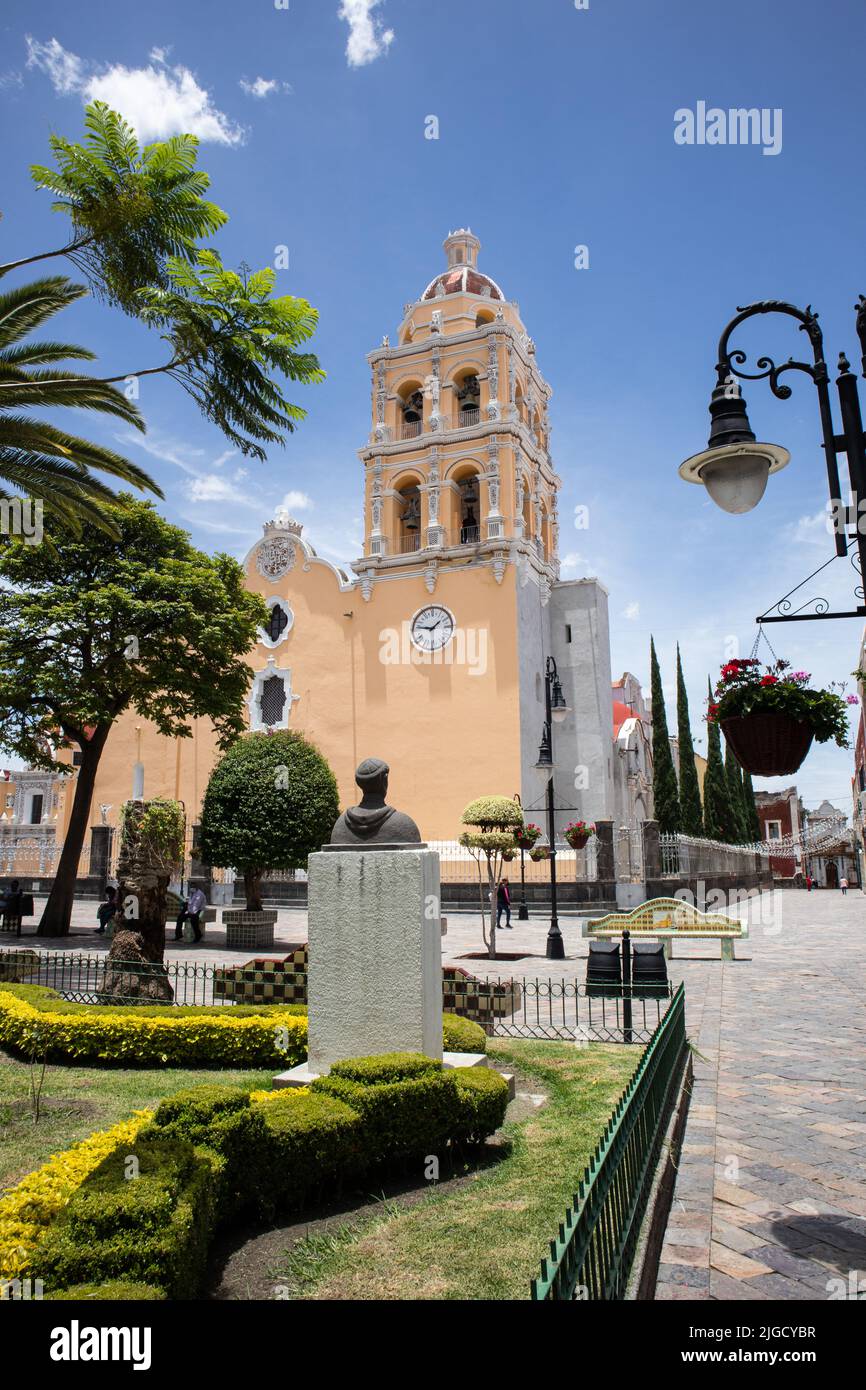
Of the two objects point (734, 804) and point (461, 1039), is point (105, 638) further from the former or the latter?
point (734, 804)

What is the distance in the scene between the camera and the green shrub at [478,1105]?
5.48 m

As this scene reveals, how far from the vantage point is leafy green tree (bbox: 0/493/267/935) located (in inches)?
714

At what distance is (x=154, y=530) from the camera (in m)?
19.9

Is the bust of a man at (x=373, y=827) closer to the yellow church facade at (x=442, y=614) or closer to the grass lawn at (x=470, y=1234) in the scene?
the grass lawn at (x=470, y=1234)

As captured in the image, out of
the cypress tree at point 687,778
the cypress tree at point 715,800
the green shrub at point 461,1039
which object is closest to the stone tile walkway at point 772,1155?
the green shrub at point 461,1039

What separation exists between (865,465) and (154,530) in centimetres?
1808

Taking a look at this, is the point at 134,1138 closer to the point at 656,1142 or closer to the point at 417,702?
the point at 656,1142

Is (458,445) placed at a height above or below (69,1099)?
above

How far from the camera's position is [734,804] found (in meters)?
53.6

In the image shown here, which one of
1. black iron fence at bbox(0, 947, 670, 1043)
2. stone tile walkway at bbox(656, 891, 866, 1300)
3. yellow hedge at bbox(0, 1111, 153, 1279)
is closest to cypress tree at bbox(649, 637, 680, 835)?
stone tile walkway at bbox(656, 891, 866, 1300)

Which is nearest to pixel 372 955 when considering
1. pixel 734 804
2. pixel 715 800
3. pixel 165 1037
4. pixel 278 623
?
pixel 165 1037

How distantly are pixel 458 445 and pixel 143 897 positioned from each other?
81.8 ft

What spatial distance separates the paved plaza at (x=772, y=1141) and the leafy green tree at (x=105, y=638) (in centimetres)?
968
